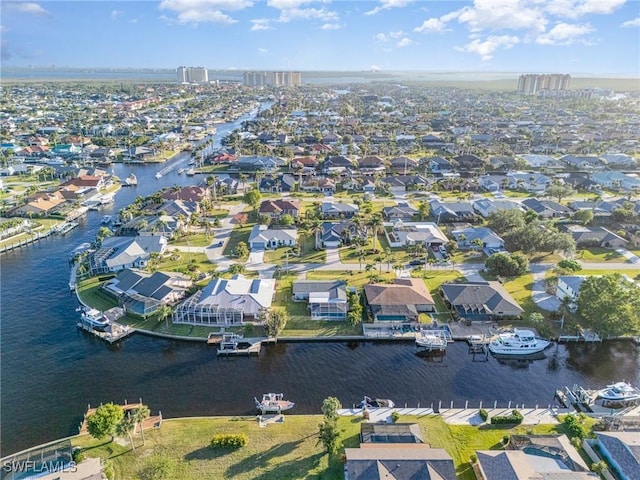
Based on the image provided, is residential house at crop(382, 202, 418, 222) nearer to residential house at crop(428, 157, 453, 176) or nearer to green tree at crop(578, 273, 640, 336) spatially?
green tree at crop(578, 273, 640, 336)

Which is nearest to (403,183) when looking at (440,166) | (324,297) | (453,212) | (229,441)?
(453,212)

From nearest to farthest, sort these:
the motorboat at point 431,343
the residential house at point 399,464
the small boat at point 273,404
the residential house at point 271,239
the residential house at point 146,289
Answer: the residential house at point 399,464 → the small boat at point 273,404 → the motorboat at point 431,343 → the residential house at point 146,289 → the residential house at point 271,239

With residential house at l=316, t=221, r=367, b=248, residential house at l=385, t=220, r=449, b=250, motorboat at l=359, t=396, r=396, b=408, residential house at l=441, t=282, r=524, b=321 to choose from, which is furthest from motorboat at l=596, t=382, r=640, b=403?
residential house at l=316, t=221, r=367, b=248

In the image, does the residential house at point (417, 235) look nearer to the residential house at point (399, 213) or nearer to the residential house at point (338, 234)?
the residential house at point (338, 234)

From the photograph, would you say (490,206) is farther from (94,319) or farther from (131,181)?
(131,181)

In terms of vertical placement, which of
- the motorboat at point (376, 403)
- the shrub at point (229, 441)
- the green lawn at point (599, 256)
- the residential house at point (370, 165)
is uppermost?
the residential house at point (370, 165)

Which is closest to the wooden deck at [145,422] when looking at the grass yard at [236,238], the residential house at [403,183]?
the grass yard at [236,238]
